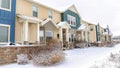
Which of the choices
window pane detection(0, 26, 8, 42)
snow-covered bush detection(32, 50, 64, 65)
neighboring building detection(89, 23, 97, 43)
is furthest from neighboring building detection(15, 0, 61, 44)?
neighboring building detection(89, 23, 97, 43)

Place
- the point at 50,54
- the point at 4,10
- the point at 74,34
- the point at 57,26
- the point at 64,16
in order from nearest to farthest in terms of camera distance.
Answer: the point at 50,54, the point at 4,10, the point at 57,26, the point at 64,16, the point at 74,34

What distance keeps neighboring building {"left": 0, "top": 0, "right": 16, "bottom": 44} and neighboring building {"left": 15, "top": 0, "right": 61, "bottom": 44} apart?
695 mm

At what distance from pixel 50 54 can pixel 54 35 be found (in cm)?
1258

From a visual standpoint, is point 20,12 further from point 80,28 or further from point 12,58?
point 80,28

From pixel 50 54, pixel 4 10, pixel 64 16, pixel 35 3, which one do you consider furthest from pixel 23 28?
pixel 64 16

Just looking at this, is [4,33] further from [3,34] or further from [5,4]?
[5,4]

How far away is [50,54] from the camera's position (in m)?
9.73

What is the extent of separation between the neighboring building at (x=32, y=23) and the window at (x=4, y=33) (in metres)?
1.15

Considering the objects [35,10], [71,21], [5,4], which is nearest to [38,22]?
[35,10]

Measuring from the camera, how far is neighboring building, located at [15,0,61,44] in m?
15.8

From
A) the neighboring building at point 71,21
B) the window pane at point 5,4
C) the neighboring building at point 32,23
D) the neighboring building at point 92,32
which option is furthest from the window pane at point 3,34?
the neighboring building at point 92,32

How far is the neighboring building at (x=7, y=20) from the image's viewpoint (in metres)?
14.4

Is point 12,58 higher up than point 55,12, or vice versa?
point 55,12

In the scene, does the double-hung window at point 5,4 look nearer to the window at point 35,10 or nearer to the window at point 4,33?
the window at point 4,33
